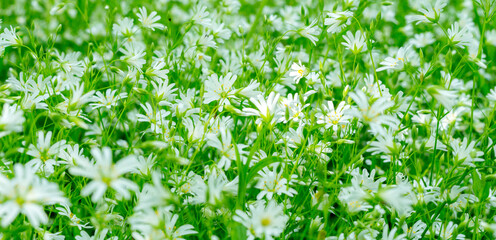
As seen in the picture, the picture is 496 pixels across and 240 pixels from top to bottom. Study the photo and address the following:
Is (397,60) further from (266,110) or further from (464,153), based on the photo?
(266,110)

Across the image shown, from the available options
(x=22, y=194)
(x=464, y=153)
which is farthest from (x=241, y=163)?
(x=464, y=153)

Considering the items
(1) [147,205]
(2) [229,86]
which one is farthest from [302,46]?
(1) [147,205]

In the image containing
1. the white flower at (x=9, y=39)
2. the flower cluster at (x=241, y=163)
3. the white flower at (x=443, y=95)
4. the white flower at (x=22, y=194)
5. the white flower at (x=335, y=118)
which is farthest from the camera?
the white flower at (x=9, y=39)

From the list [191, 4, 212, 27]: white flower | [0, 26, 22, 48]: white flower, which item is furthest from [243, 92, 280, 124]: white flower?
[0, 26, 22, 48]: white flower

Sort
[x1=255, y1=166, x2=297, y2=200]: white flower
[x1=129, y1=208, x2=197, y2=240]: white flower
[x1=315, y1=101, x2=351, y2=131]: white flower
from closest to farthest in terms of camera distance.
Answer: [x1=129, y1=208, x2=197, y2=240]: white flower
[x1=255, y1=166, x2=297, y2=200]: white flower
[x1=315, y1=101, x2=351, y2=131]: white flower

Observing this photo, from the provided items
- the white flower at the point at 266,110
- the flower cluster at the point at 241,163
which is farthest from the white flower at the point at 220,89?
the white flower at the point at 266,110

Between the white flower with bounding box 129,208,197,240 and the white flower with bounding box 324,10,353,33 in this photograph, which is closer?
the white flower with bounding box 129,208,197,240

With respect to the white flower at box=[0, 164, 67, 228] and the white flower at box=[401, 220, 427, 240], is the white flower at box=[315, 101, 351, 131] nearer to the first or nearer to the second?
the white flower at box=[401, 220, 427, 240]

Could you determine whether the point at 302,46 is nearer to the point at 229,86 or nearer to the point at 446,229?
the point at 229,86

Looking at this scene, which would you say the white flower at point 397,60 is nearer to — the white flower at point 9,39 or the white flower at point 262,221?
the white flower at point 262,221

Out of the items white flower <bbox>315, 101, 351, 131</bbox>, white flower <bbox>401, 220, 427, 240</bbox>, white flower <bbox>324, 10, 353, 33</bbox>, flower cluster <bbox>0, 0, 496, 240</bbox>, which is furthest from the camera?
white flower <bbox>324, 10, 353, 33</bbox>

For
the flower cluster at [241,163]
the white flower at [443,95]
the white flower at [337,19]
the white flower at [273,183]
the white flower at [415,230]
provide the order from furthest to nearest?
the white flower at [337,19] → the white flower at [415,230] → the white flower at [273,183] → the white flower at [443,95] → the flower cluster at [241,163]
